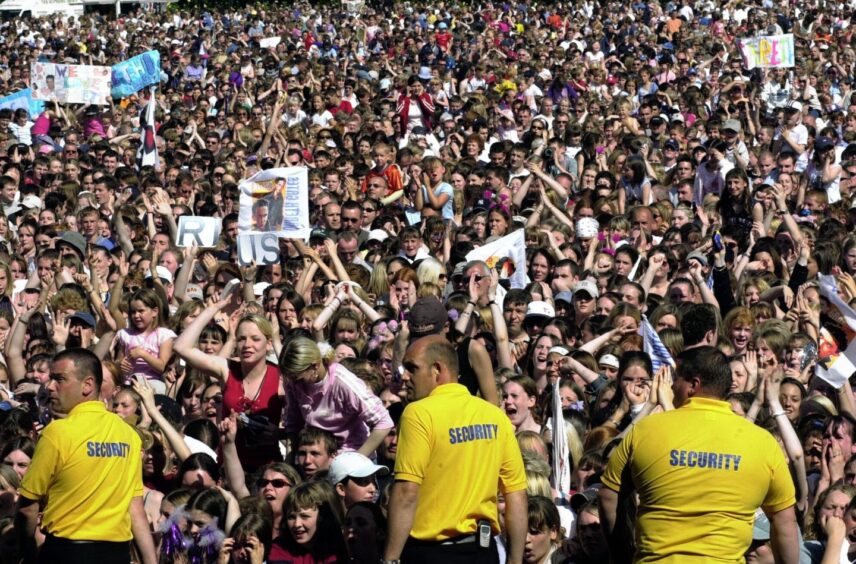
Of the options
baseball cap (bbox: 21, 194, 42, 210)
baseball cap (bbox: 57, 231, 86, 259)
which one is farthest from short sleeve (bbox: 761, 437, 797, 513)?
baseball cap (bbox: 21, 194, 42, 210)

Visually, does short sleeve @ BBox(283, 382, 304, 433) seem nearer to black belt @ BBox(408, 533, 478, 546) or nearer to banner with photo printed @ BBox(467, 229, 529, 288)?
black belt @ BBox(408, 533, 478, 546)

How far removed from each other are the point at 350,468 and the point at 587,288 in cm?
452

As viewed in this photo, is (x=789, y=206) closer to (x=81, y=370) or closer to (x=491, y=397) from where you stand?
(x=491, y=397)

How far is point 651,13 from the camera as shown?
31.8 m

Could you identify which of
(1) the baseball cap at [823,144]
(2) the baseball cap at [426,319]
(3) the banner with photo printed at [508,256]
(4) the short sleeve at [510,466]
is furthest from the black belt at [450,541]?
(1) the baseball cap at [823,144]

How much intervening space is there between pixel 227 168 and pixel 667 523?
12.4 meters

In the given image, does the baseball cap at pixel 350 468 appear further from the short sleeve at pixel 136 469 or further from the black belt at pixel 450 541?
the black belt at pixel 450 541

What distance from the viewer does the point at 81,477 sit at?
22.0ft

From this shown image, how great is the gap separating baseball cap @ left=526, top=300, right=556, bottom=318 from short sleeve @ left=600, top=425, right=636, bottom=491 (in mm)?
5089

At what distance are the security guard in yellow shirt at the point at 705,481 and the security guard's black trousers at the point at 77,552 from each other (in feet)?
7.69

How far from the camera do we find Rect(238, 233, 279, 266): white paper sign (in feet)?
38.9

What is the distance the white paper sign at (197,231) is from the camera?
1305 cm

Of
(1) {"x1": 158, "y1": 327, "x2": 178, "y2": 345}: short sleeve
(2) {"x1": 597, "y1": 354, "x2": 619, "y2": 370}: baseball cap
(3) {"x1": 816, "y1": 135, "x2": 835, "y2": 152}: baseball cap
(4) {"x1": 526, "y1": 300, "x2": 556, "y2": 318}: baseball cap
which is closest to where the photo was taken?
(2) {"x1": 597, "y1": 354, "x2": 619, "y2": 370}: baseball cap

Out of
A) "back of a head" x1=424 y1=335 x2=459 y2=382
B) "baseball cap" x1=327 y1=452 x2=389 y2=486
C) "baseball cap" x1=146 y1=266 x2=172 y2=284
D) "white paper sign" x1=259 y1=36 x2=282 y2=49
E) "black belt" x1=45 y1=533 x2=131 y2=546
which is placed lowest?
"white paper sign" x1=259 y1=36 x2=282 y2=49
